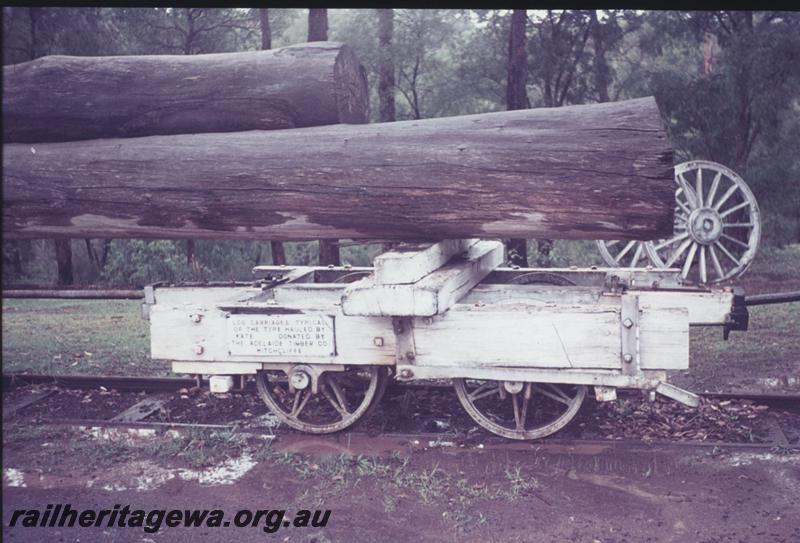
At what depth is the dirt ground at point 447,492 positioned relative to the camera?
12.8 feet

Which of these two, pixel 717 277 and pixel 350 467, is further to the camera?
pixel 717 277

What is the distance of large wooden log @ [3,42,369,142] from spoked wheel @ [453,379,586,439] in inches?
85.3

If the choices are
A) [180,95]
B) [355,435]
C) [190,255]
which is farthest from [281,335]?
[190,255]

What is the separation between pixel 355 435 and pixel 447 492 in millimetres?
1136

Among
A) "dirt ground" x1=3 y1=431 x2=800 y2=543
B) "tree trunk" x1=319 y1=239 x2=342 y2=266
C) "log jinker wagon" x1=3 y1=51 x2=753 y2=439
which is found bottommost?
"dirt ground" x1=3 y1=431 x2=800 y2=543

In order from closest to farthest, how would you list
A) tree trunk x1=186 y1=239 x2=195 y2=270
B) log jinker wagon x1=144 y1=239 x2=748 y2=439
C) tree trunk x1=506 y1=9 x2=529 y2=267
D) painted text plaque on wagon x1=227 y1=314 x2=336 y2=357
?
1. log jinker wagon x1=144 y1=239 x2=748 y2=439
2. painted text plaque on wagon x1=227 y1=314 x2=336 y2=357
3. tree trunk x1=506 y1=9 x2=529 y2=267
4. tree trunk x1=186 y1=239 x2=195 y2=270

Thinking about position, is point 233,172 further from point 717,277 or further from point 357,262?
point 357,262

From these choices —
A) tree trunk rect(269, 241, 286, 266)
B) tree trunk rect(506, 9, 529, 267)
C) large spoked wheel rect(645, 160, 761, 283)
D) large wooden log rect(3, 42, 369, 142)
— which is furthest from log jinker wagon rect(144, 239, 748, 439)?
tree trunk rect(269, 241, 286, 266)

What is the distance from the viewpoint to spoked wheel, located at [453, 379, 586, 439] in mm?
4898

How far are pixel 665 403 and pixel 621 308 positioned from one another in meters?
1.73

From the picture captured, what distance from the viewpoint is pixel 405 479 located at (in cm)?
453

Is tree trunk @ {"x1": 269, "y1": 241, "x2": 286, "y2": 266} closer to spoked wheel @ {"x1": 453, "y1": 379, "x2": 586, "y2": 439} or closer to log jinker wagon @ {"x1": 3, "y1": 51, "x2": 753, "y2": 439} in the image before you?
log jinker wagon @ {"x1": 3, "y1": 51, "x2": 753, "y2": 439}

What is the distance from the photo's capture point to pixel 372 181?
4.94 metres

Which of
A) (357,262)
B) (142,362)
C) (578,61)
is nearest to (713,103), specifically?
(578,61)
